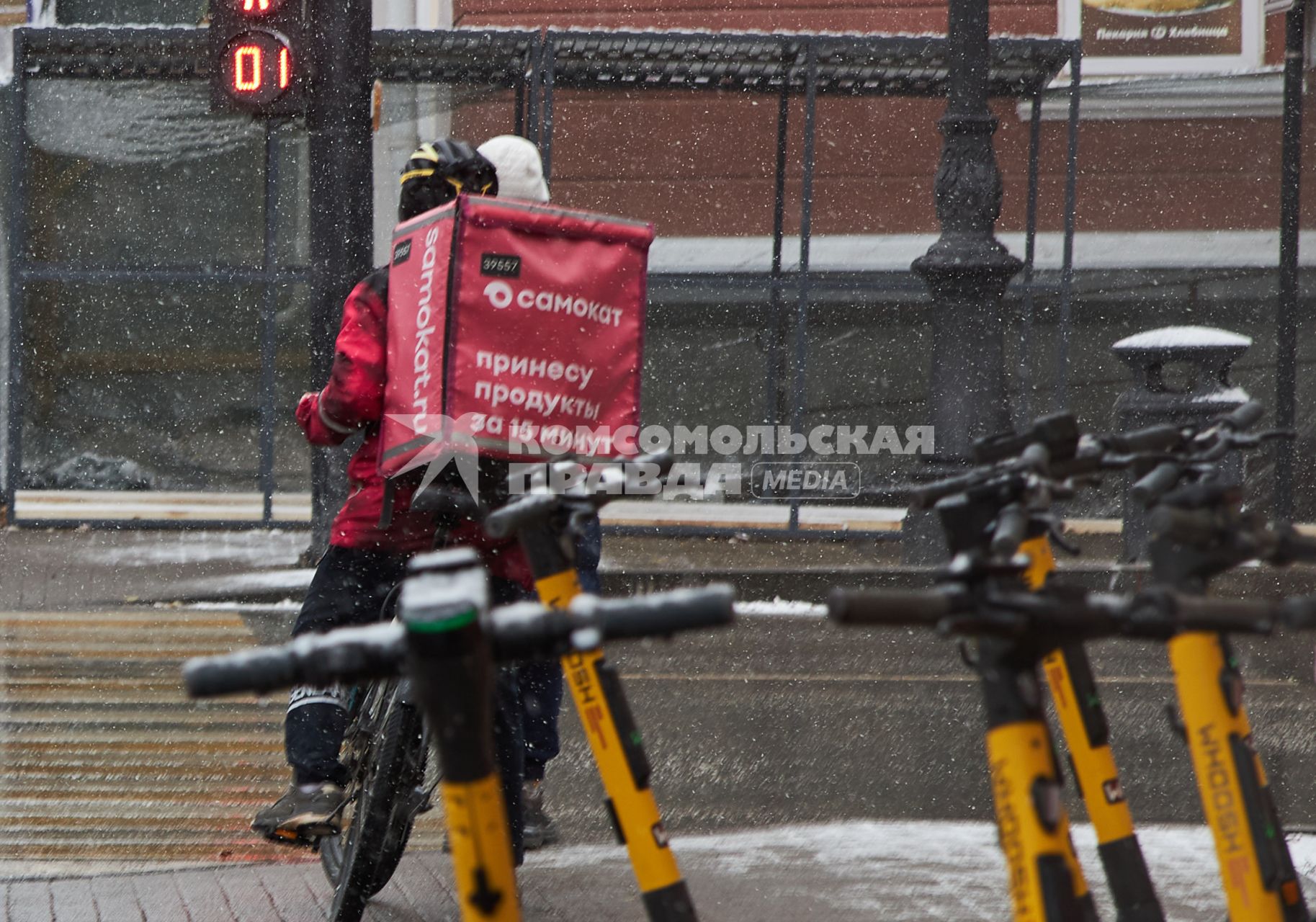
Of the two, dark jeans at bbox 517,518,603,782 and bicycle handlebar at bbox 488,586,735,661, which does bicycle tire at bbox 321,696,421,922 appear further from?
bicycle handlebar at bbox 488,586,735,661

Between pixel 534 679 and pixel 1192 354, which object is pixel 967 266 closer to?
pixel 1192 354

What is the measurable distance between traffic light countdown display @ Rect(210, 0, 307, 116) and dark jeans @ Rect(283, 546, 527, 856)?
3.99 meters

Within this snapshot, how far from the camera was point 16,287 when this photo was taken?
41.5 feet

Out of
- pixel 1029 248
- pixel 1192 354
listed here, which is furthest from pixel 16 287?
pixel 1192 354

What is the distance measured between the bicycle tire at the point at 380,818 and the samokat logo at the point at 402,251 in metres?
1.02

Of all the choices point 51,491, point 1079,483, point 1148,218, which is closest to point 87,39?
point 51,491

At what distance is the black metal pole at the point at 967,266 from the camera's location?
1015 cm

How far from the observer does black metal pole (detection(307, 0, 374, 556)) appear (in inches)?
338

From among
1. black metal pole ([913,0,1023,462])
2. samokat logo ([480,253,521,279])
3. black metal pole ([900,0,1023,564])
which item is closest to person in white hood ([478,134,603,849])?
samokat logo ([480,253,521,279])

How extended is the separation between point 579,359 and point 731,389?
35.1 ft

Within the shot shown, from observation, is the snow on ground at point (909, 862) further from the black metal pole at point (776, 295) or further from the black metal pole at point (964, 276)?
the black metal pole at point (776, 295)

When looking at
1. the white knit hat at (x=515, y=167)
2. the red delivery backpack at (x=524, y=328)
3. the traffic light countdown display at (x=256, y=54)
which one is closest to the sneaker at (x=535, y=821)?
the red delivery backpack at (x=524, y=328)

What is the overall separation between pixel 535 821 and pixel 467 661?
12.4ft

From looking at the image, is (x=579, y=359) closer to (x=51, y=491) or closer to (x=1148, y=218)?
(x=51, y=491)
